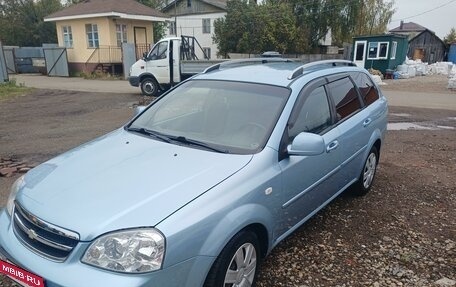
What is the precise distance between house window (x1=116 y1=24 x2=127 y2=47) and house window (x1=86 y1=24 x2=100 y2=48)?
1269 millimetres

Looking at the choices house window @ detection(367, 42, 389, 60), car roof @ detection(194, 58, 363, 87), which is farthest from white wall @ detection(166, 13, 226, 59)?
car roof @ detection(194, 58, 363, 87)

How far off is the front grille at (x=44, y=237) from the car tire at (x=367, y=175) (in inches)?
133

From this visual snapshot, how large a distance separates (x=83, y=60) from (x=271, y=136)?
948 inches

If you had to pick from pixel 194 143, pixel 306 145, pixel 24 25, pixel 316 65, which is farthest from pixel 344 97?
pixel 24 25

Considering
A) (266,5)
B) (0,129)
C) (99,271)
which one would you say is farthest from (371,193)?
(266,5)

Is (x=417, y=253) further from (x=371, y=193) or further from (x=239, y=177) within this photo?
(x=239, y=177)

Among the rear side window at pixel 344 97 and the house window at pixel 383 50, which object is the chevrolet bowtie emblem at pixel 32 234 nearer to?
the rear side window at pixel 344 97

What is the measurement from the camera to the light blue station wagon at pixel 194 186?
6.60 feet

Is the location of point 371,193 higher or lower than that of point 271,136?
lower

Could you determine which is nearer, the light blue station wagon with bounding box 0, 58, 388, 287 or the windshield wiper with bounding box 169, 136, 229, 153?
the light blue station wagon with bounding box 0, 58, 388, 287

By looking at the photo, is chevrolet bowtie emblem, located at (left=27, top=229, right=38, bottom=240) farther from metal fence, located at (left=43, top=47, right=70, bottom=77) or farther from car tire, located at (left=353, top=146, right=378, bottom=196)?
metal fence, located at (left=43, top=47, right=70, bottom=77)

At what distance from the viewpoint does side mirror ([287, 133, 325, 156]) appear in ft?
9.13

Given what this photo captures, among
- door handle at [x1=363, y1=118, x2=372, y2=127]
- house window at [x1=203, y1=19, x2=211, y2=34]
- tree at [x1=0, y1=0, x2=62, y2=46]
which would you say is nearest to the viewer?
door handle at [x1=363, y1=118, x2=372, y2=127]

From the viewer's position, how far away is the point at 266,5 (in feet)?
108
